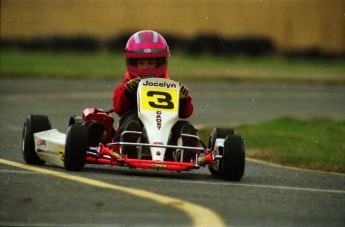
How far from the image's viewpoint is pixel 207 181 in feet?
34.2

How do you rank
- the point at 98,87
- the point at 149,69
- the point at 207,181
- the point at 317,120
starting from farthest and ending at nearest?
1. the point at 98,87
2. the point at 317,120
3. the point at 149,69
4. the point at 207,181

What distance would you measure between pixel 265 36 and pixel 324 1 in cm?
274

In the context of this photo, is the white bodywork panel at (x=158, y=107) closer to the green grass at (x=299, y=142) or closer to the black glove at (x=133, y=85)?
the black glove at (x=133, y=85)

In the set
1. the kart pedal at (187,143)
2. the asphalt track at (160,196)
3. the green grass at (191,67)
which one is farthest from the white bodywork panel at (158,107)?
the green grass at (191,67)

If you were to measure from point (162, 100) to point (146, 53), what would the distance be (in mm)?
741

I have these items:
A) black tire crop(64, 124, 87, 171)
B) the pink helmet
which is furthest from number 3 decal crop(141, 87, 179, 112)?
black tire crop(64, 124, 87, 171)

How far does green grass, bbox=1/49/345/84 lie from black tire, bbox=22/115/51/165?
19.0 meters

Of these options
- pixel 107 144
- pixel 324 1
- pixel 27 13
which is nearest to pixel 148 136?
pixel 107 144

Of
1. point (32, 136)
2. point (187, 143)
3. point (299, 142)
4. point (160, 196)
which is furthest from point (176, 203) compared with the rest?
point (299, 142)

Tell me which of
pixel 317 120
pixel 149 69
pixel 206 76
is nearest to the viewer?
pixel 149 69

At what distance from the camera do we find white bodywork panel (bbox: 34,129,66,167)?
10852 mm

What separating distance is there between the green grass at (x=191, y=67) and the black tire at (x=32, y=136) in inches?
746

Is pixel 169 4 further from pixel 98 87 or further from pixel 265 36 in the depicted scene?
pixel 98 87

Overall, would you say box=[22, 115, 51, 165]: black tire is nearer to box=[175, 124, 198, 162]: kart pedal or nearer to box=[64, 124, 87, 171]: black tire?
box=[64, 124, 87, 171]: black tire
